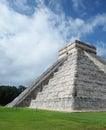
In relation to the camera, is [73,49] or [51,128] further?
[73,49]

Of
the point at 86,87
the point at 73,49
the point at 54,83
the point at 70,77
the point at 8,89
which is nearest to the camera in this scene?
the point at 86,87

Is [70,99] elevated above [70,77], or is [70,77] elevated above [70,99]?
[70,77]

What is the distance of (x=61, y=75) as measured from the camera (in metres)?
26.2

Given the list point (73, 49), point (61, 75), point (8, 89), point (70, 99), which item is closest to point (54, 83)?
point (61, 75)

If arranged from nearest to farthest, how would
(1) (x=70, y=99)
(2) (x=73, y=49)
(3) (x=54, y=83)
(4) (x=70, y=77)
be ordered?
(1) (x=70, y=99)
(4) (x=70, y=77)
(3) (x=54, y=83)
(2) (x=73, y=49)

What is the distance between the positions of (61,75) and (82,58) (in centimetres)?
421

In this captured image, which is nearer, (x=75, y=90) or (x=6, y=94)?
(x=75, y=90)

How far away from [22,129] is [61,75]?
17.7 m

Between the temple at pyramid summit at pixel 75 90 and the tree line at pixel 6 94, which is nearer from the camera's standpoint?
the temple at pyramid summit at pixel 75 90

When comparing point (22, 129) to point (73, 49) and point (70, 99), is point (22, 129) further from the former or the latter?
point (73, 49)

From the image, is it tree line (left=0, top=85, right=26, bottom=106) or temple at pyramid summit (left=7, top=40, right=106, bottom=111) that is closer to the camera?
temple at pyramid summit (left=7, top=40, right=106, bottom=111)

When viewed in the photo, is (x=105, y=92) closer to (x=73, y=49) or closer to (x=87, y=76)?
(x=87, y=76)

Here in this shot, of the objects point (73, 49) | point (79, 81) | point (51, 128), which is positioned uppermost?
point (73, 49)

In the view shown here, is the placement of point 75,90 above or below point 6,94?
below
